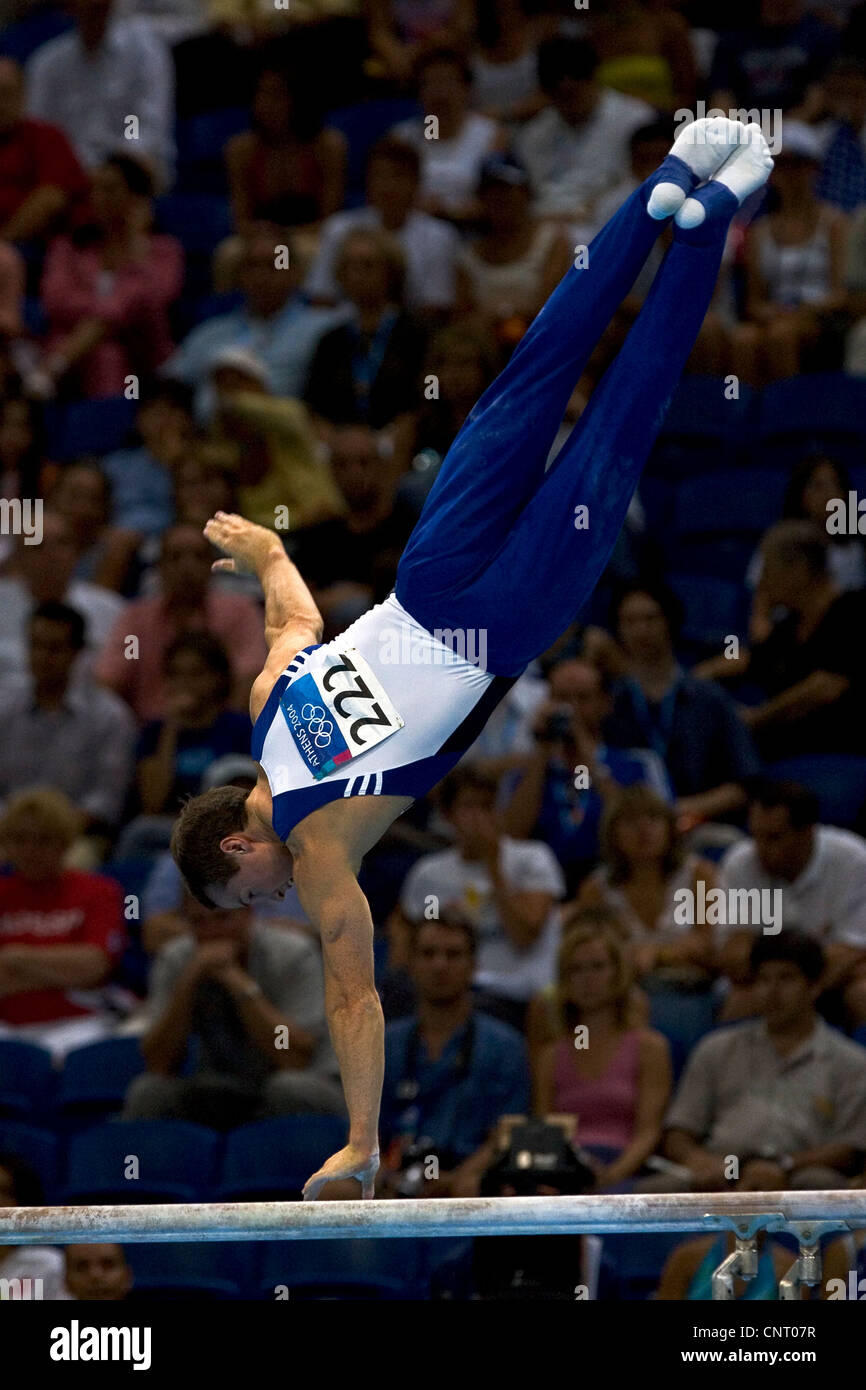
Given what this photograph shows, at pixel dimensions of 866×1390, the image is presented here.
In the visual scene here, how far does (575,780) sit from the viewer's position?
297 inches

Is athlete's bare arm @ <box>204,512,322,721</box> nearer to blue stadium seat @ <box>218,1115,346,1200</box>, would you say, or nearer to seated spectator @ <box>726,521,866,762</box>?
blue stadium seat @ <box>218,1115,346,1200</box>

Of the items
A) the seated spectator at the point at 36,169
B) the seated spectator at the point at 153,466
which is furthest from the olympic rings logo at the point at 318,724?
the seated spectator at the point at 36,169

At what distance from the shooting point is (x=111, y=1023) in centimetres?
757

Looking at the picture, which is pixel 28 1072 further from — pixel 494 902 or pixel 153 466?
pixel 153 466

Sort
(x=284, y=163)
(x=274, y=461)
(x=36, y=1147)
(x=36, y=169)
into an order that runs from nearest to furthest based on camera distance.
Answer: (x=36, y=1147), (x=274, y=461), (x=284, y=163), (x=36, y=169)

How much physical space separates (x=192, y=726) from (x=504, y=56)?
4588 millimetres

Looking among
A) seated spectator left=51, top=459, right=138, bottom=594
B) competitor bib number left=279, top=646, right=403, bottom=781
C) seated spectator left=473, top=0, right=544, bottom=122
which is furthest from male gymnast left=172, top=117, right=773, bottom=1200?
seated spectator left=473, top=0, right=544, bottom=122

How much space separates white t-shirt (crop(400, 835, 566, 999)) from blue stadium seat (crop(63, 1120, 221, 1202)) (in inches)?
42.5

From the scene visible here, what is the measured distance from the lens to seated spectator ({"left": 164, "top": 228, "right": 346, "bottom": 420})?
30.8 feet

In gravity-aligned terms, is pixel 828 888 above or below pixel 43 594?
below

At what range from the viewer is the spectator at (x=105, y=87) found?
1087 cm

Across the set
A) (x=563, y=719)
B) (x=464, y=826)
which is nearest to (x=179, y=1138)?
(x=464, y=826)

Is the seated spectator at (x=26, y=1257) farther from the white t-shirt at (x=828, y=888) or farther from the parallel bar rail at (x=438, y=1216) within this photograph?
the white t-shirt at (x=828, y=888)

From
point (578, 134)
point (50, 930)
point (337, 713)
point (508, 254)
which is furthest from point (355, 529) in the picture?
point (337, 713)
